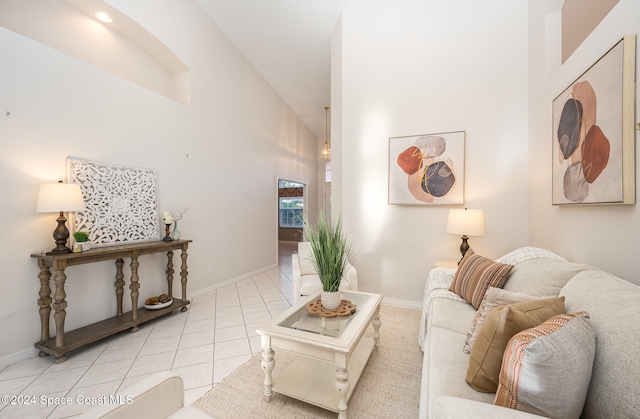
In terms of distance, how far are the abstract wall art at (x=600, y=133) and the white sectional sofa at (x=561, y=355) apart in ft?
1.56

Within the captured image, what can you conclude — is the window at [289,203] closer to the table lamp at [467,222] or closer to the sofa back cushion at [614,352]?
the table lamp at [467,222]

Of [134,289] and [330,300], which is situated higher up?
[330,300]

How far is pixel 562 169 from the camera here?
195 cm

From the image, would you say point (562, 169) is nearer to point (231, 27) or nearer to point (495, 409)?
point (495, 409)

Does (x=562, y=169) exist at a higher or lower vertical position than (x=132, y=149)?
lower

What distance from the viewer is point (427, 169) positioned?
3.02 metres

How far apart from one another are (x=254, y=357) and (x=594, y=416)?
1973 mm

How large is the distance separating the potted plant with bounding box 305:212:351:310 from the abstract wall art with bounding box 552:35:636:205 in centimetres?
152

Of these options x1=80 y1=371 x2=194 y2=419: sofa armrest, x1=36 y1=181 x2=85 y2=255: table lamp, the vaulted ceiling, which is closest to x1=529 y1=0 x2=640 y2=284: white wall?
x1=80 y1=371 x2=194 y2=419: sofa armrest

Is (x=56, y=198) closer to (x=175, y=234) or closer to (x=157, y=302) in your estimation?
(x=175, y=234)

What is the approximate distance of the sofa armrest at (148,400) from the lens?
781 mm

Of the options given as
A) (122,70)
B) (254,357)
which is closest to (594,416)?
(254,357)

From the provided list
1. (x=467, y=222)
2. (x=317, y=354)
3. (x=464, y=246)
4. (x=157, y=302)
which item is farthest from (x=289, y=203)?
(x=317, y=354)

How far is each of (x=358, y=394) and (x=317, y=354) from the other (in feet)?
1.66
